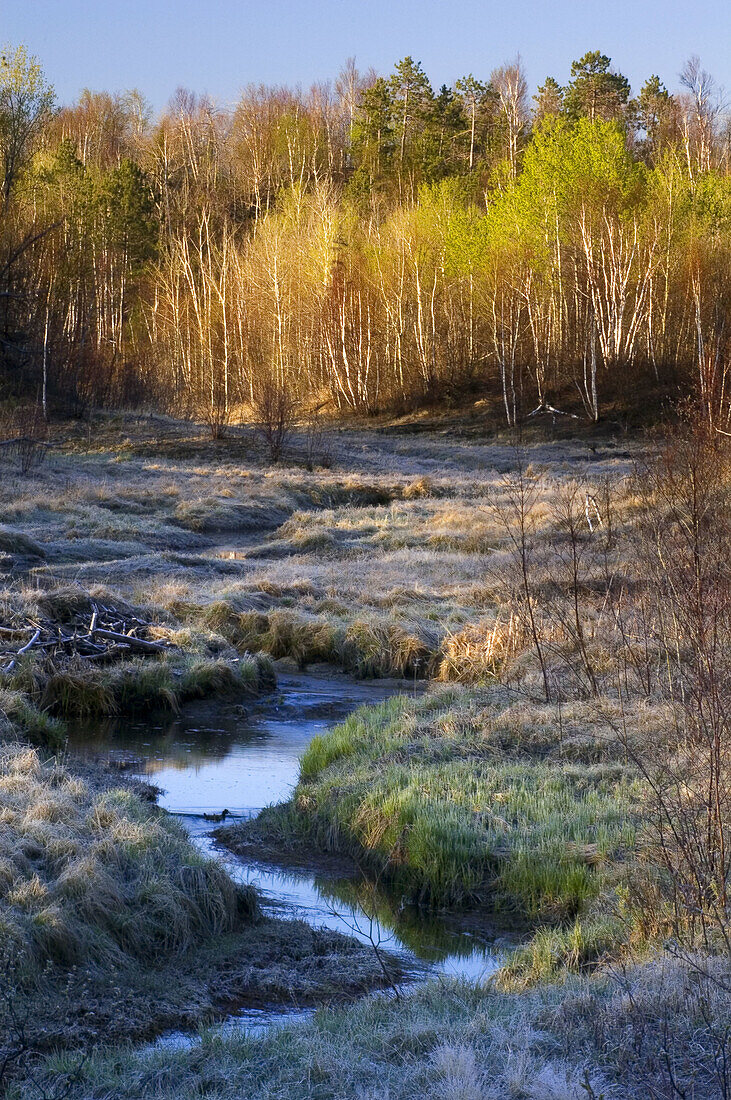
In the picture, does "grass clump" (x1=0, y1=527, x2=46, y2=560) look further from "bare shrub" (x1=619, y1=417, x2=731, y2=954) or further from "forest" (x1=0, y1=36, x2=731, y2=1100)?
"bare shrub" (x1=619, y1=417, x2=731, y2=954)

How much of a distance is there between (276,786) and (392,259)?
34.1 metres

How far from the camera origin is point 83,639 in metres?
11.7

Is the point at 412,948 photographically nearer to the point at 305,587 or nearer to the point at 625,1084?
the point at 625,1084

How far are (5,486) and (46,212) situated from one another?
2110 cm

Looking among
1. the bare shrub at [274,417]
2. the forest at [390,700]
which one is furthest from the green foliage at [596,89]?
the bare shrub at [274,417]

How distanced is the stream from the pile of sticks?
93cm

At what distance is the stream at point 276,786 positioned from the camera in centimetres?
635

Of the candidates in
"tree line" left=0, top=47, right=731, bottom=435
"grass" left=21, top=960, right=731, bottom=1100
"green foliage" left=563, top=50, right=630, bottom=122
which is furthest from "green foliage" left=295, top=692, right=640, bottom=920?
"green foliage" left=563, top=50, right=630, bottom=122

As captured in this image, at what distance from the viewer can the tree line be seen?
35125 millimetres

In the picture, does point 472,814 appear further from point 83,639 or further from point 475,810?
point 83,639

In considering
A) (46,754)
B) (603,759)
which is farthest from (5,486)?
(603,759)

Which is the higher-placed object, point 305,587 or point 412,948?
point 305,587

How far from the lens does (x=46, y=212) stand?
130 feet

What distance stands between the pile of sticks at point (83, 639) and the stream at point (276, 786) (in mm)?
928
